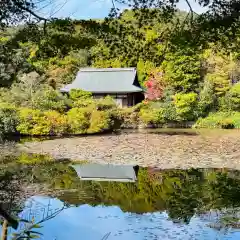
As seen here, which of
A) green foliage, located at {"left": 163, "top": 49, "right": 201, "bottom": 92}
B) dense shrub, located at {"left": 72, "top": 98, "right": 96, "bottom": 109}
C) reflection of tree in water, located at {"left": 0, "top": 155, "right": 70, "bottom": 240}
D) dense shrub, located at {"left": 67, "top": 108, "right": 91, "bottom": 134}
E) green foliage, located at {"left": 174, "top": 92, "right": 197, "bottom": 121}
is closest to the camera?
reflection of tree in water, located at {"left": 0, "top": 155, "right": 70, "bottom": 240}

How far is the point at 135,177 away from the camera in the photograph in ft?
30.6

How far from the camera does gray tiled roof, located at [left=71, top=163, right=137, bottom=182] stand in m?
9.21

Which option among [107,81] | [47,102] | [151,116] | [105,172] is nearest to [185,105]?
Answer: [151,116]

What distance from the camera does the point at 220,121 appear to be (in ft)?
71.1

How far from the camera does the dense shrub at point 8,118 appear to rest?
54.7 ft

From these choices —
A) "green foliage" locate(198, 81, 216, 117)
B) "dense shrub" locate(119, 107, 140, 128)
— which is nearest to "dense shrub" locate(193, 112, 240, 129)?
"green foliage" locate(198, 81, 216, 117)

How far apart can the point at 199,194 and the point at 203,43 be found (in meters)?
4.67

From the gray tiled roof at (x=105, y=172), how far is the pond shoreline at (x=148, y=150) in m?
0.55

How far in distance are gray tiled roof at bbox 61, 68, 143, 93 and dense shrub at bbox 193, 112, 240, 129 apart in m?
4.27

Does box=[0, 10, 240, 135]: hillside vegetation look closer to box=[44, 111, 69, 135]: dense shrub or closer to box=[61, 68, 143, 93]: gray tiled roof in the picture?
box=[44, 111, 69, 135]: dense shrub

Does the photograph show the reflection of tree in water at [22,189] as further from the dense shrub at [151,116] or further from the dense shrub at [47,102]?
the dense shrub at [151,116]

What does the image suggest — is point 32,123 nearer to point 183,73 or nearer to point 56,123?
point 56,123

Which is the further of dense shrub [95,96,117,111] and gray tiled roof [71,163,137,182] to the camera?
dense shrub [95,96,117,111]

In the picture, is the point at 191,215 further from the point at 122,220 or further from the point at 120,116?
the point at 120,116
